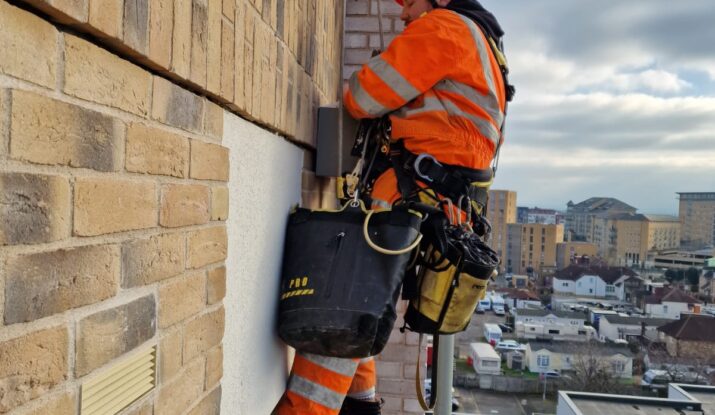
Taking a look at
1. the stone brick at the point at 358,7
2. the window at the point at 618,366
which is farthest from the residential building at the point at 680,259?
the stone brick at the point at 358,7

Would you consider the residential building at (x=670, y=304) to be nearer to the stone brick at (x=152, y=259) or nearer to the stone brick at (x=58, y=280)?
the stone brick at (x=152, y=259)

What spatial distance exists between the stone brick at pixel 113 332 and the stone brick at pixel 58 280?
0.04 m

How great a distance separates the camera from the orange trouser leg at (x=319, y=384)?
2.02 metres

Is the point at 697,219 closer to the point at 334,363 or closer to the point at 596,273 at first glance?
the point at 596,273

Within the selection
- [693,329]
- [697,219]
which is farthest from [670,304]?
[697,219]

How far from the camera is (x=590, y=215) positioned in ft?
170

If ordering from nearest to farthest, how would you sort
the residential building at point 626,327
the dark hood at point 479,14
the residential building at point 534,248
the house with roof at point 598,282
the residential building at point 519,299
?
the dark hood at point 479,14 → the residential building at point 626,327 → the residential building at point 519,299 → the house with roof at point 598,282 → the residential building at point 534,248

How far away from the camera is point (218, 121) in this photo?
4.42ft

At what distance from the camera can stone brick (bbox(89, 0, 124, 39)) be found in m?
0.81

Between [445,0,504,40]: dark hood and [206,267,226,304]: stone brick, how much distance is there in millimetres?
1623

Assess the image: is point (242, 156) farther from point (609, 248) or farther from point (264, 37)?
point (609, 248)

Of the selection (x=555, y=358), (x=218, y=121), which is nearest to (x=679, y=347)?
(x=555, y=358)

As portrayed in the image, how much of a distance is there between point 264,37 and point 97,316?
1.05 metres

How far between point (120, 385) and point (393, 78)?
157cm
